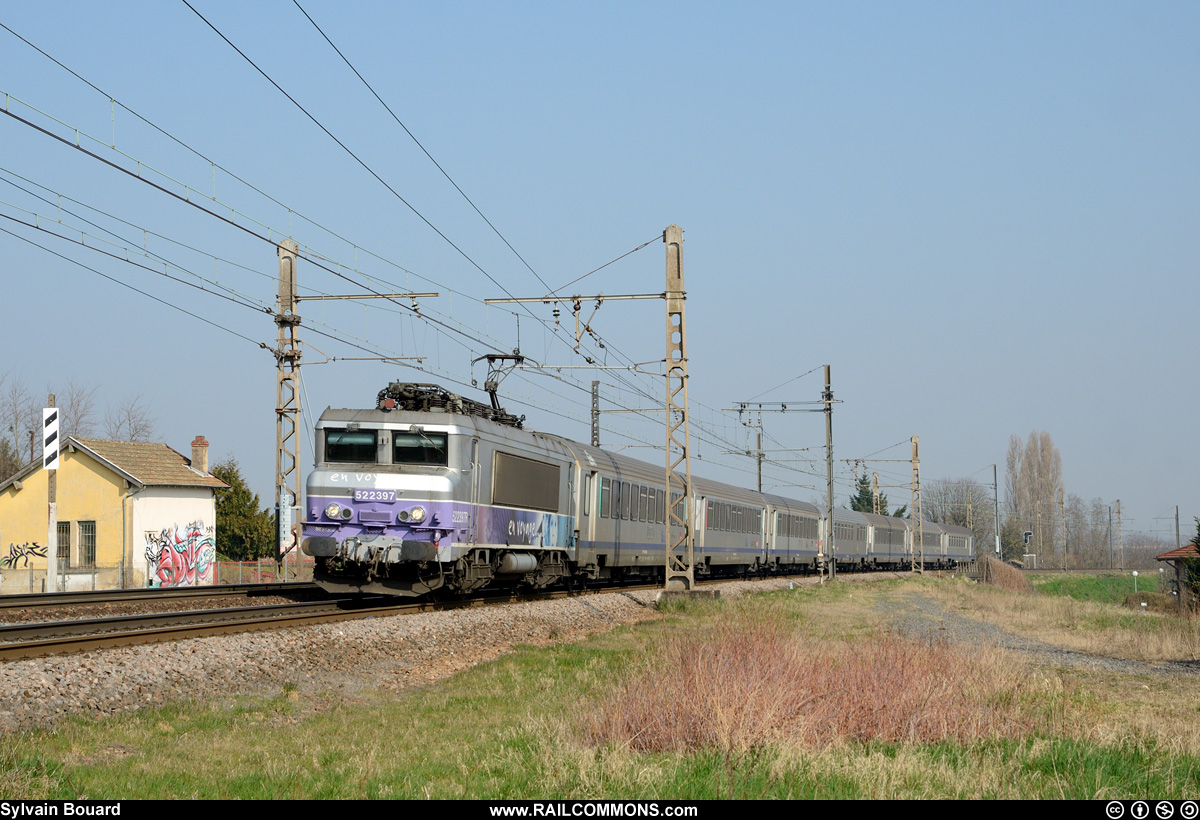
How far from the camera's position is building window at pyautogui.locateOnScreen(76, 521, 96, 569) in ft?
131

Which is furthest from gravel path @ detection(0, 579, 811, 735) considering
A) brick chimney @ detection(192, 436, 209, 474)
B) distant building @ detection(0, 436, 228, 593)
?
brick chimney @ detection(192, 436, 209, 474)

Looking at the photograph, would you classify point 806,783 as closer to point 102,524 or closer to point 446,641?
point 446,641

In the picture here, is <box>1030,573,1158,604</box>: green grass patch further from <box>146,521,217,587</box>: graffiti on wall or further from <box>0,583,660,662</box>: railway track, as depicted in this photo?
<box>0,583,660,662</box>: railway track

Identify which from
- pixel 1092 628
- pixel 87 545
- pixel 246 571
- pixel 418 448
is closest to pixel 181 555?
pixel 87 545

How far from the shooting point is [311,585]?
86.6 feet

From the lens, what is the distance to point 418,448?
19875 millimetres

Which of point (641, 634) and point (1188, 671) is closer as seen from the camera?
point (1188, 671)

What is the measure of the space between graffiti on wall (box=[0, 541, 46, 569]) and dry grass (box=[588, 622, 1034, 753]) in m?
37.1

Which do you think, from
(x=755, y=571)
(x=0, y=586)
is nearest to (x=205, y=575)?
(x=0, y=586)

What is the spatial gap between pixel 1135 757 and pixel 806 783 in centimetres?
301

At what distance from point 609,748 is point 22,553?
39.4 metres

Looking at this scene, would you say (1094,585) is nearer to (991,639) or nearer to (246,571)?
(246,571)
